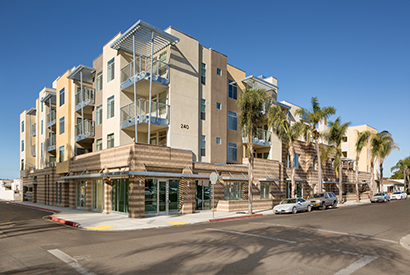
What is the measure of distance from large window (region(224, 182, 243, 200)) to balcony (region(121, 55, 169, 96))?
424 inches

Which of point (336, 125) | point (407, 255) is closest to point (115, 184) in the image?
point (407, 255)

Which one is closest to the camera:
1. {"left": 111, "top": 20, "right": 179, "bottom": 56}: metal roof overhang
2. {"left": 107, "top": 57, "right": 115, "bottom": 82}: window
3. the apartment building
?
the apartment building

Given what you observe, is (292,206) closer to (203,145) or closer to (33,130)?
(203,145)

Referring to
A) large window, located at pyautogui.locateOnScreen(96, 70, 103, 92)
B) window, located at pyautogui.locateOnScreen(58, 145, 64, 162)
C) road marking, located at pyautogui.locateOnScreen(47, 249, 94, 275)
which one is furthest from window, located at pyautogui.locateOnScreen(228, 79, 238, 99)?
road marking, located at pyautogui.locateOnScreen(47, 249, 94, 275)

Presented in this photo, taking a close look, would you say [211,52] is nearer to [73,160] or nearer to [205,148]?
[205,148]

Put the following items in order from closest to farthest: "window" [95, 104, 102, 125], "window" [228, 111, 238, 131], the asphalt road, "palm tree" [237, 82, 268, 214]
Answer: the asphalt road → "palm tree" [237, 82, 268, 214] → "window" [95, 104, 102, 125] → "window" [228, 111, 238, 131]

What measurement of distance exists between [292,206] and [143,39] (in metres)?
18.2

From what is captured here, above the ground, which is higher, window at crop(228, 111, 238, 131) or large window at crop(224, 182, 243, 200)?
Result: window at crop(228, 111, 238, 131)

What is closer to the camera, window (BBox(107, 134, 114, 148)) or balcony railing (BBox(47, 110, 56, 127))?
window (BBox(107, 134, 114, 148))

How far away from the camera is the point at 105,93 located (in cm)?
2864

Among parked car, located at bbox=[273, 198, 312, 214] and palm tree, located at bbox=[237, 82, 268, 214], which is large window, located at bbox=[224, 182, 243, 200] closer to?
palm tree, located at bbox=[237, 82, 268, 214]

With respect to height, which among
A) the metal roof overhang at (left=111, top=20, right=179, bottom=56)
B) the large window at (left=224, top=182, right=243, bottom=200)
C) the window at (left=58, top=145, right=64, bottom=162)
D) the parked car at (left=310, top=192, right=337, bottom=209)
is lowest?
the parked car at (left=310, top=192, right=337, bottom=209)

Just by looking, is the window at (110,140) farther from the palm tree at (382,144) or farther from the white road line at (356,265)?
the palm tree at (382,144)

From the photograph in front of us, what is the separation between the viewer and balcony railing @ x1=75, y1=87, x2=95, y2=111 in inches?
1215
